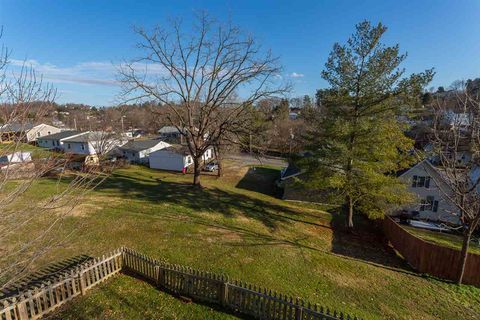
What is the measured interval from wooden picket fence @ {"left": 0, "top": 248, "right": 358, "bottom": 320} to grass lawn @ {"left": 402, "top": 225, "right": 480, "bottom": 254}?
54.8 feet

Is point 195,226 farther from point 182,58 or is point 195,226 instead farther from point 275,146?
point 275,146

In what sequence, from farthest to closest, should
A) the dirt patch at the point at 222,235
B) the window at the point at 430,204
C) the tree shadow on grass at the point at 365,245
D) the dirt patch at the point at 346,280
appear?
the window at the point at 430,204, the tree shadow on grass at the point at 365,245, the dirt patch at the point at 222,235, the dirt patch at the point at 346,280

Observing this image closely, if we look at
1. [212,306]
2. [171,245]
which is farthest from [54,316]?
[171,245]

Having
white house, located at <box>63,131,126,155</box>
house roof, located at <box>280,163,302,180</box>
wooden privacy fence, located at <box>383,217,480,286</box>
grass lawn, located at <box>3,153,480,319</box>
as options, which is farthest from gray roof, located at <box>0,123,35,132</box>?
white house, located at <box>63,131,126,155</box>

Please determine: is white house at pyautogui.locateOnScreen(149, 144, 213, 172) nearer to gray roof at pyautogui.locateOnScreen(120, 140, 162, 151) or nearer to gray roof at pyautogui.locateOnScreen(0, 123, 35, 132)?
gray roof at pyautogui.locateOnScreen(120, 140, 162, 151)

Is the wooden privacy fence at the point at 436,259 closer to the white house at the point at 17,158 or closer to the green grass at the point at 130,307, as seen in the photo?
the green grass at the point at 130,307

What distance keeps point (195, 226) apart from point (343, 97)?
1209cm

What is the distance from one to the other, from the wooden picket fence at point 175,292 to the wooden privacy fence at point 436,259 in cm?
A: 767

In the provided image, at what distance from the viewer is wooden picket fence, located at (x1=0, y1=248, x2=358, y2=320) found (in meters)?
7.12

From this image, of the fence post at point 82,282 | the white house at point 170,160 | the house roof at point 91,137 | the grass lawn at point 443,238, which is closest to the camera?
the fence post at point 82,282

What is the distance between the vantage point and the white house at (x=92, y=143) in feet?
115

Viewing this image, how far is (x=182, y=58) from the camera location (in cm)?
2130

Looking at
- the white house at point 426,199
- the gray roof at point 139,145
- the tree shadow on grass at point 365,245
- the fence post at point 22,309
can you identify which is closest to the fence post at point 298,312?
the fence post at point 22,309

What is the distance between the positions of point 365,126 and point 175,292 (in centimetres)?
1357
